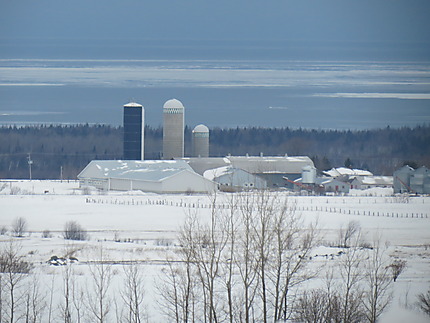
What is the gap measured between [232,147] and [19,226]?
112 ft

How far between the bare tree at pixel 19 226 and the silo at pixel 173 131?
60.9 feet

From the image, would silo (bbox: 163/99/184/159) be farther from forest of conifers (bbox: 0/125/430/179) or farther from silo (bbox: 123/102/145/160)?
forest of conifers (bbox: 0/125/430/179)

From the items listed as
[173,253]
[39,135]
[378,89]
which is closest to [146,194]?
[173,253]

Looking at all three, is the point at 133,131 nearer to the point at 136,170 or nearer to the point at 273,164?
the point at 136,170

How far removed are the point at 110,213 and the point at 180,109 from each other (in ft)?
56.4

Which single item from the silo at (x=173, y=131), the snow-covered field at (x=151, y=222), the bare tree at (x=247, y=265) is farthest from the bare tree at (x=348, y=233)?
the silo at (x=173, y=131)

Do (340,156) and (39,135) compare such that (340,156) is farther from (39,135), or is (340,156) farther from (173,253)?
(173,253)

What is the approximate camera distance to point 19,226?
22.5 m

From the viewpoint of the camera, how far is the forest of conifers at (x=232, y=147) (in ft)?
152

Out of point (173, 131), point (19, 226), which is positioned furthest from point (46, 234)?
point (173, 131)

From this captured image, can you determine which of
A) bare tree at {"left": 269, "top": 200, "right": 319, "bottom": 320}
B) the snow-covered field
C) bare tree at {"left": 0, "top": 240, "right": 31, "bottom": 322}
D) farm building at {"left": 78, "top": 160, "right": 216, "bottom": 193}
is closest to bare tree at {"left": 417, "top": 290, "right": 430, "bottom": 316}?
the snow-covered field

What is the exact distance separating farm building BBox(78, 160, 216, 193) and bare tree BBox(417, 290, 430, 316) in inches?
749

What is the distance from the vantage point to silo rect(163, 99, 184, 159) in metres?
42.7

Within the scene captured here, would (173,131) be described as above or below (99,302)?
above
